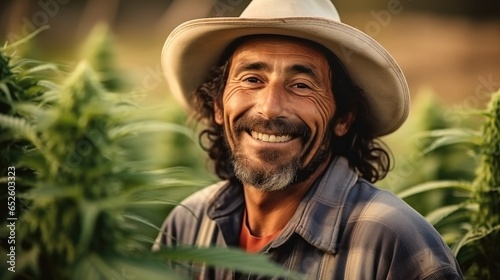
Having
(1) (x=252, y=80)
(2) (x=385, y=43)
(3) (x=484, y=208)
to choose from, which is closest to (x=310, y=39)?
(1) (x=252, y=80)

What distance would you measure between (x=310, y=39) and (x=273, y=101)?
10.9 inches

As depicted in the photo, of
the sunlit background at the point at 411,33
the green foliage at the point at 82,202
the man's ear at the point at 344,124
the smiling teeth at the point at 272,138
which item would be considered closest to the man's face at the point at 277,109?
the smiling teeth at the point at 272,138

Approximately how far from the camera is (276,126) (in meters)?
2.72

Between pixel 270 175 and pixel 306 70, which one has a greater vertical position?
pixel 306 70

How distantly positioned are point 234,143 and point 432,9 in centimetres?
866

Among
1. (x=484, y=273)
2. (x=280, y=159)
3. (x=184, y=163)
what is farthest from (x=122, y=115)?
(x=184, y=163)

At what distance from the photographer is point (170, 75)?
10.5ft

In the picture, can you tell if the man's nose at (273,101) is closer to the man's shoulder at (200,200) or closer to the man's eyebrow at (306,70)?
the man's eyebrow at (306,70)

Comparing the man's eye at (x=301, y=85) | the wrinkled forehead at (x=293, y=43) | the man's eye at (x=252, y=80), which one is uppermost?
the wrinkled forehead at (x=293, y=43)

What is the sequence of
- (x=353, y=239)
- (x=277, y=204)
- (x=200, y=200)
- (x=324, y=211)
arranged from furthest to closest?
1. (x=200, y=200)
2. (x=277, y=204)
3. (x=324, y=211)
4. (x=353, y=239)

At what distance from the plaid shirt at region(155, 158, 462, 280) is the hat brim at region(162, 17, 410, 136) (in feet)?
1.01

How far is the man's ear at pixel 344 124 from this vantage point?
3014mm

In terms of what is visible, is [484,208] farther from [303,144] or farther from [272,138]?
[272,138]

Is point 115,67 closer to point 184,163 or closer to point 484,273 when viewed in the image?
point 184,163
